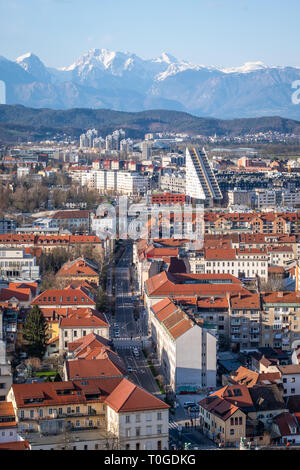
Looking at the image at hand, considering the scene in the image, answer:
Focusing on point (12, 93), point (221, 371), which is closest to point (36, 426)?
point (221, 371)

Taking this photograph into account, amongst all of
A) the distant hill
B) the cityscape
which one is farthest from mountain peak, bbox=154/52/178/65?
the cityscape

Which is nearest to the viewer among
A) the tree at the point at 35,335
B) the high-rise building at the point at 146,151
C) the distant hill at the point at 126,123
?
the tree at the point at 35,335

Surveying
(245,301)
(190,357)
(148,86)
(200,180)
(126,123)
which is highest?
(148,86)

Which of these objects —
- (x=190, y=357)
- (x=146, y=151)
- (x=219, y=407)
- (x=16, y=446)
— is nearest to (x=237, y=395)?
(x=219, y=407)

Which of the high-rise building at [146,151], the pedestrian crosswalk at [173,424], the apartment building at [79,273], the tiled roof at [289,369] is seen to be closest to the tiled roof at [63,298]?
the apartment building at [79,273]

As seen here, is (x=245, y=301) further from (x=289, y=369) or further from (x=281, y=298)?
(x=289, y=369)

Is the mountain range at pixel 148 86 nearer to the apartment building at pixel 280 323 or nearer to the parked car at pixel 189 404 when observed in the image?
the apartment building at pixel 280 323
